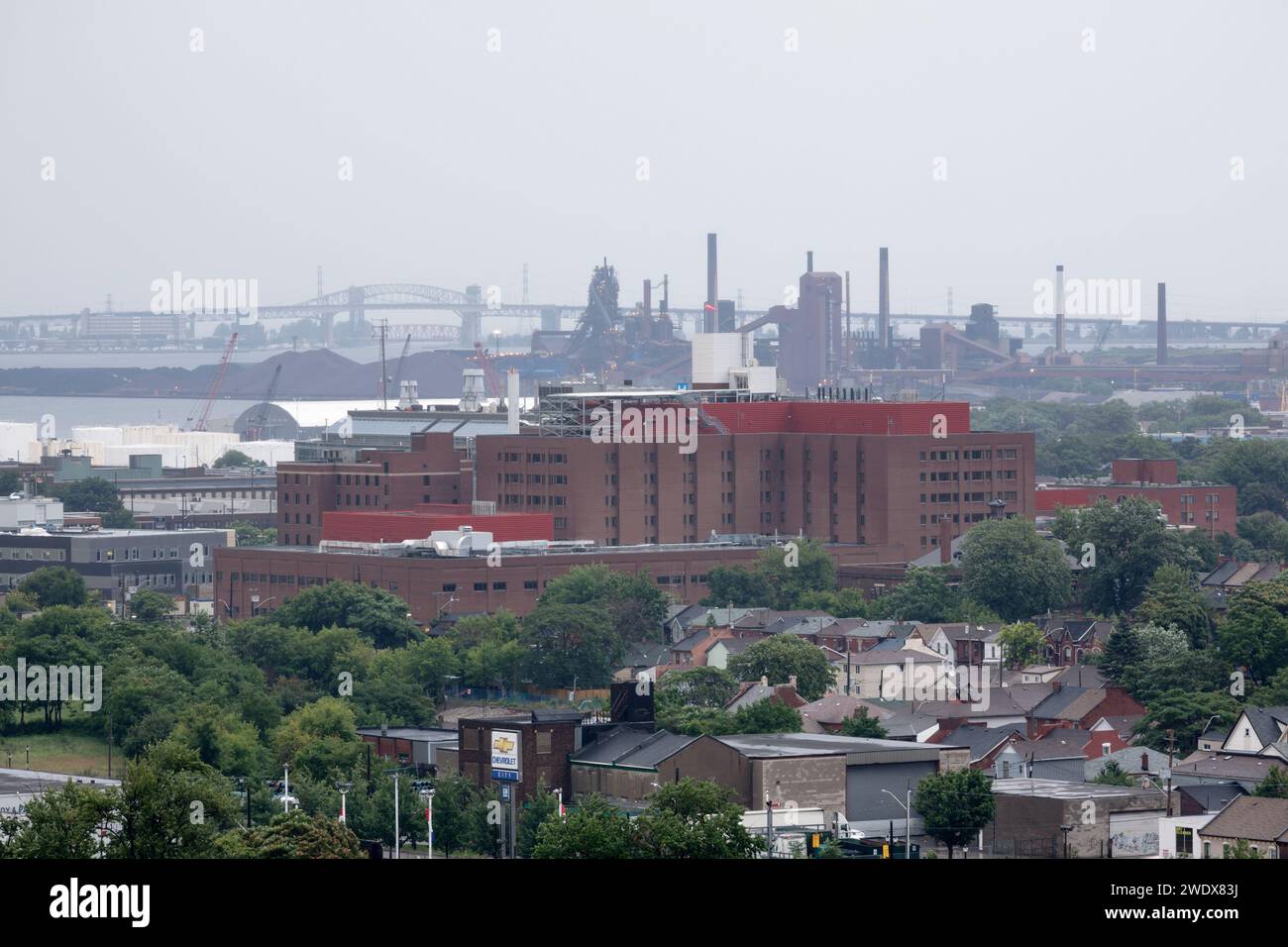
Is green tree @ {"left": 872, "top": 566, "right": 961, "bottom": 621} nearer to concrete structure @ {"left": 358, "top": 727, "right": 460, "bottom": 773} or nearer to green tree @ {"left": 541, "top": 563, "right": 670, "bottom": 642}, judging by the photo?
green tree @ {"left": 541, "top": 563, "right": 670, "bottom": 642}

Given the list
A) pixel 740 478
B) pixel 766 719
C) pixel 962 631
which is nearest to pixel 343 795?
pixel 766 719

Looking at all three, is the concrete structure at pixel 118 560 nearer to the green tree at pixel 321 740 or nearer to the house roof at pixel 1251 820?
the green tree at pixel 321 740

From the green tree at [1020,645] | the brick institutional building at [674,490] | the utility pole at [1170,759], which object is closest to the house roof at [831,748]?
the utility pole at [1170,759]

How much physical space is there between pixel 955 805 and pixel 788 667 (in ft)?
64.8

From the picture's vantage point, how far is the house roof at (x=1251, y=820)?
1229 inches

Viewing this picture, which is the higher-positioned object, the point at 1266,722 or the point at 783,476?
the point at 783,476

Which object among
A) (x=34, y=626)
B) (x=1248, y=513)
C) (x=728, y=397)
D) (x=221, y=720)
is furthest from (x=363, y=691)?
(x=1248, y=513)

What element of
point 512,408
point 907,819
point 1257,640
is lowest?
point 907,819

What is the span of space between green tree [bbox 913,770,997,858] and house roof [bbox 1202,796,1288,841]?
326 centimetres

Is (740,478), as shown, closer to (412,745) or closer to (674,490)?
(674,490)

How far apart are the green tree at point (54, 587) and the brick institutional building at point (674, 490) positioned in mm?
4394

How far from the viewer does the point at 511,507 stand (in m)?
81.5

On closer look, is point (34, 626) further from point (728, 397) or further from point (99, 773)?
point (728, 397)

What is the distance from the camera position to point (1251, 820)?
31.9 metres
